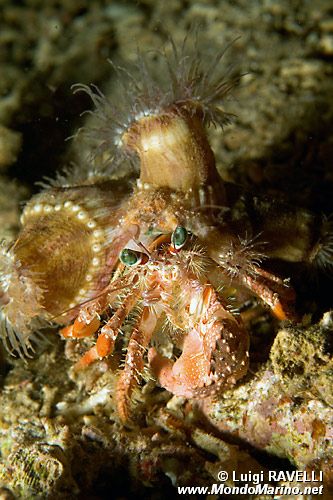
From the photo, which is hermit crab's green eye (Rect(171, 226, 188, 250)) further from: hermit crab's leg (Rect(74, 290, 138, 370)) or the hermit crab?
hermit crab's leg (Rect(74, 290, 138, 370))

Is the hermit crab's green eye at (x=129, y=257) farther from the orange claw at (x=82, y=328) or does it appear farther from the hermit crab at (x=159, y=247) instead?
the orange claw at (x=82, y=328)

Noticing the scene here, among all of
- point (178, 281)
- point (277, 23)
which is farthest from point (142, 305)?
point (277, 23)

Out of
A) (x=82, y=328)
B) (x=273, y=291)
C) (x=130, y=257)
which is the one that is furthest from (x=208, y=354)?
(x=82, y=328)

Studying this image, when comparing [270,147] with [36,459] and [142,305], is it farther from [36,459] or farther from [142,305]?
[36,459]

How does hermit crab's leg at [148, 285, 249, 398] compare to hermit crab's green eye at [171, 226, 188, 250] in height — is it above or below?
below

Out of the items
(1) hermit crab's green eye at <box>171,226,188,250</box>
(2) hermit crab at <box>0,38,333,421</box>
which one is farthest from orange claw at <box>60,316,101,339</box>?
(1) hermit crab's green eye at <box>171,226,188,250</box>

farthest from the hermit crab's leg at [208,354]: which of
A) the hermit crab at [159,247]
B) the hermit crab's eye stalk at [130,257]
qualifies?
the hermit crab's eye stalk at [130,257]
